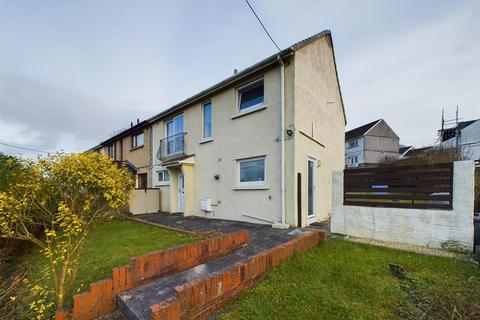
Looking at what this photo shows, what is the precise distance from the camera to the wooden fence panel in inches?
188

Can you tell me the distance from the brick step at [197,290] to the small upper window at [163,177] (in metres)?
9.95

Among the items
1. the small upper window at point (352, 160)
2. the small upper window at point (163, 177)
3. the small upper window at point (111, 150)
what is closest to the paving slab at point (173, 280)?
the small upper window at point (163, 177)

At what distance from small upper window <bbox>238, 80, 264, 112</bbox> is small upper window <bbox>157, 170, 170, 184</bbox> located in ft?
22.7

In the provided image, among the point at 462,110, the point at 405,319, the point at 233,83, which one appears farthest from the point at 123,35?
the point at 462,110

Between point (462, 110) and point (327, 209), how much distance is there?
3127 centimetres

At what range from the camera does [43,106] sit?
19672 millimetres

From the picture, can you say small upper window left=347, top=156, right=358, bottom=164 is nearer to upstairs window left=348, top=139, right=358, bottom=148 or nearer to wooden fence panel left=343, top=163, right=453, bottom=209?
upstairs window left=348, top=139, right=358, bottom=148

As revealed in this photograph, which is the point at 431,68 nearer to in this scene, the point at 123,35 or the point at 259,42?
the point at 259,42

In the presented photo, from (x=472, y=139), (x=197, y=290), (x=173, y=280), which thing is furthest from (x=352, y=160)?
(x=197, y=290)

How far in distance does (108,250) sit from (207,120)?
7.03 meters

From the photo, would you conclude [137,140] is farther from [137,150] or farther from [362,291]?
[362,291]

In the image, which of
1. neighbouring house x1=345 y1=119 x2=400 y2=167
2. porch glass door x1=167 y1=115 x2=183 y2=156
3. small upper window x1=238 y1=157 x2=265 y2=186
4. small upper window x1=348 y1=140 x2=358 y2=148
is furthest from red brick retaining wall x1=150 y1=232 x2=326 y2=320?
small upper window x1=348 y1=140 x2=358 y2=148

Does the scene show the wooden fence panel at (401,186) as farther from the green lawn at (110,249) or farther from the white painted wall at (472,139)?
the white painted wall at (472,139)

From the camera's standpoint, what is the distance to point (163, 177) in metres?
13.7
